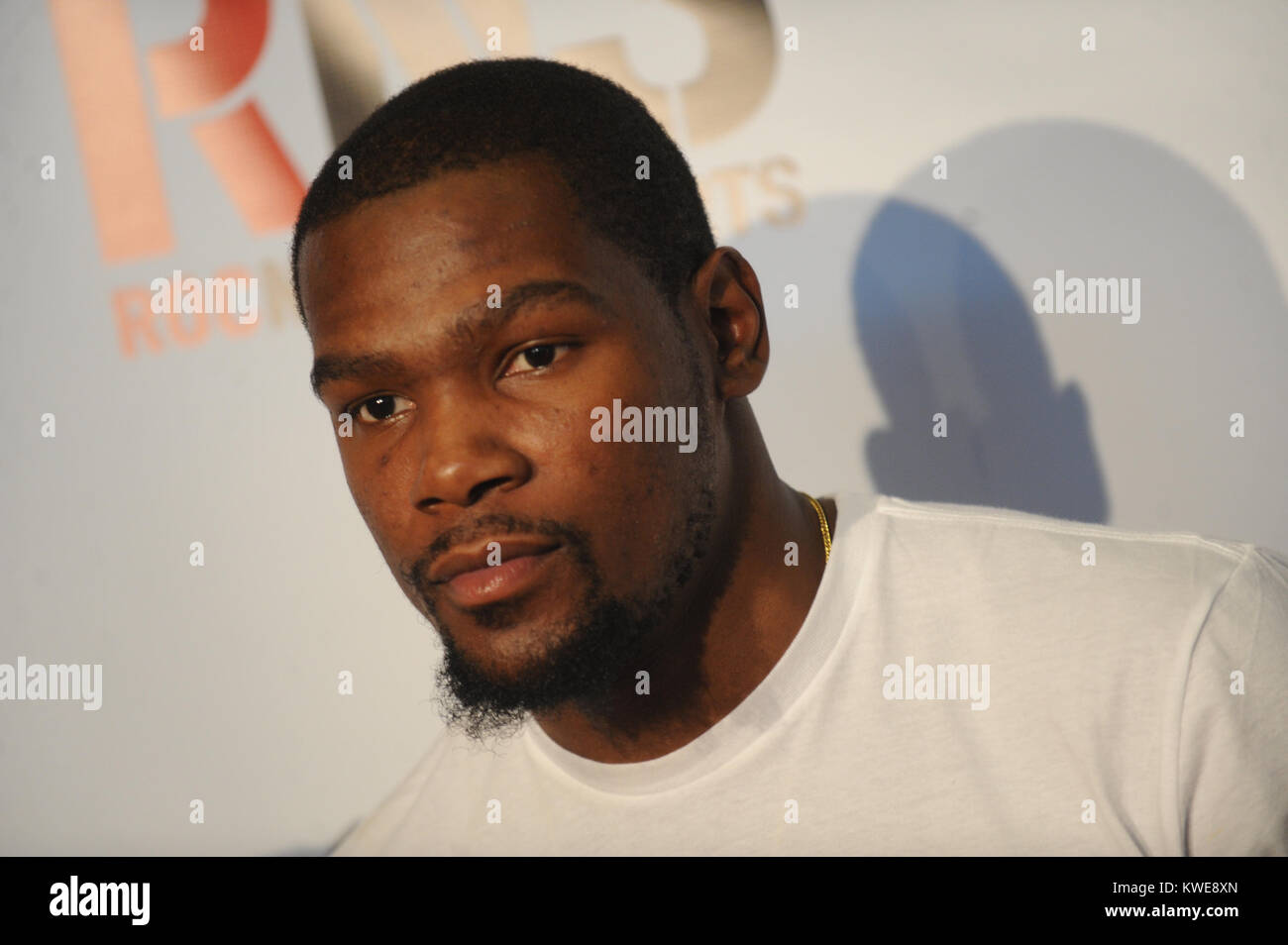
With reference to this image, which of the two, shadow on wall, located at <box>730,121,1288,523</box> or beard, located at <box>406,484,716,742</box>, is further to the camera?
shadow on wall, located at <box>730,121,1288,523</box>

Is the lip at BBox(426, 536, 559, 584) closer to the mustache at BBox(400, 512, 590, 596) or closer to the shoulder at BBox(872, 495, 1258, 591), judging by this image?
the mustache at BBox(400, 512, 590, 596)

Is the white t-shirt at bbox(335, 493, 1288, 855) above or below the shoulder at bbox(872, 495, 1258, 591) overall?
below

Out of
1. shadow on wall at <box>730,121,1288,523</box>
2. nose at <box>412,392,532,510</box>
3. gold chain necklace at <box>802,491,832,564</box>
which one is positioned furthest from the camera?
shadow on wall at <box>730,121,1288,523</box>

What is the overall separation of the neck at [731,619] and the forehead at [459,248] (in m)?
0.30

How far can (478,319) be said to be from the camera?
1.19 m

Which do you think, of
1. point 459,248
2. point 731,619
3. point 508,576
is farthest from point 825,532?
point 459,248

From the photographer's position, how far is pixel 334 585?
6.29 ft

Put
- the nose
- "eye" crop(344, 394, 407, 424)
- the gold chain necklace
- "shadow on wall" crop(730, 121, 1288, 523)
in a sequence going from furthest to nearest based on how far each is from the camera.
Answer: "shadow on wall" crop(730, 121, 1288, 523) → the gold chain necklace → "eye" crop(344, 394, 407, 424) → the nose

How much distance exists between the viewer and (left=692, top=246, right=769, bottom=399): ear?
133 centimetres

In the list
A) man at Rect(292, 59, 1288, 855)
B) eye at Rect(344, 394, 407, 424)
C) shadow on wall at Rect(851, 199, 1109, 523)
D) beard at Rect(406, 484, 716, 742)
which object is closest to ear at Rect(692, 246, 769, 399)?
man at Rect(292, 59, 1288, 855)

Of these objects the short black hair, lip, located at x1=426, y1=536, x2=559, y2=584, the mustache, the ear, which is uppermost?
the short black hair

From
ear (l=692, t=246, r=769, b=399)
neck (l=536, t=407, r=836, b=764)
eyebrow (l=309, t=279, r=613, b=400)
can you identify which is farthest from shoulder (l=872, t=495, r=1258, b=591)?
eyebrow (l=309, t=279, r=613, b=400)

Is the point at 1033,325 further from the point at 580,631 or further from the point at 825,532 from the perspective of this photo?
the point at 580,631

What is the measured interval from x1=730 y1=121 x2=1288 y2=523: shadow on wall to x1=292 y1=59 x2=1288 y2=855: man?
0.42m
